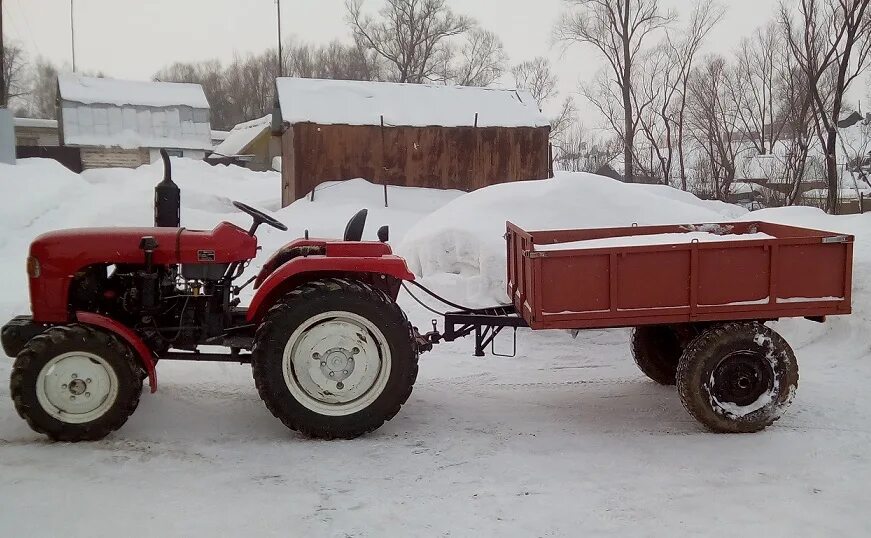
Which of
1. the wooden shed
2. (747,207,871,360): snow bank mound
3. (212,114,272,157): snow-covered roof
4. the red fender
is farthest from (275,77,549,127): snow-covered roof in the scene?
(212,114,272,157): snow-covered roof

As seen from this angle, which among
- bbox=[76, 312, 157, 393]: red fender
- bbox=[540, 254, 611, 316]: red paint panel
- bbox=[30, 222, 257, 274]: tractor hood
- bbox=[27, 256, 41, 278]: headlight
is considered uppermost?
bbox=[30, 222, 257, 274]: tractor hood

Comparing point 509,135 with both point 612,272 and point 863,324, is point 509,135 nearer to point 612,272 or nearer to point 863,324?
point 863,324

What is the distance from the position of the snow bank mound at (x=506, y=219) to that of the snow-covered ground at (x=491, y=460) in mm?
968

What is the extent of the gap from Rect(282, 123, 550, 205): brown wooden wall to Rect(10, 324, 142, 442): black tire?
39.2 ft

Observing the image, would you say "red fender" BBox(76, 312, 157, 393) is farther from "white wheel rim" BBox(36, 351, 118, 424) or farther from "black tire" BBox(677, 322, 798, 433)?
"black tire" BBox(677, 322, 798, 433)

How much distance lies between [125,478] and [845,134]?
113ft

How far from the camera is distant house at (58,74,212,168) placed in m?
30.6

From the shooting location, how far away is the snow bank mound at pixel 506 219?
737 centimetres

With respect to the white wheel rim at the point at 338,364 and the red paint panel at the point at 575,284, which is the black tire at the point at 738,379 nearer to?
the red paint panel at the point at 575,284

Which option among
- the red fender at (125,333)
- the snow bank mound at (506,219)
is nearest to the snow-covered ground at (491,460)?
the red fender at (125,333)

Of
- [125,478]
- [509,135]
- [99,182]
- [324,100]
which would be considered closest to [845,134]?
[509,135]

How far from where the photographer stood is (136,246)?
166 inches

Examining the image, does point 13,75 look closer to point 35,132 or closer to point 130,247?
point 35,132

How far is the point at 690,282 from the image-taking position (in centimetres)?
422
